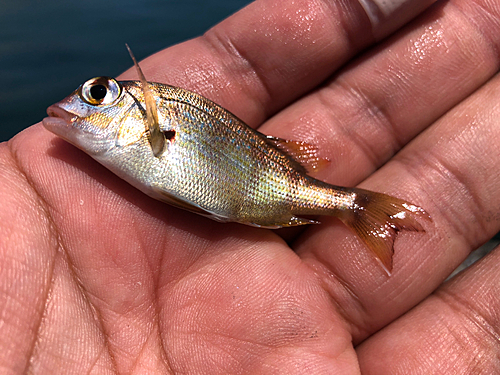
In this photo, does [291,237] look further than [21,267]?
Yes

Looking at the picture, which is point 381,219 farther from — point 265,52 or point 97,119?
point 97,119

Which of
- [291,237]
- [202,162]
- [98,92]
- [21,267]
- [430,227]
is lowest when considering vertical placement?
[291,237]

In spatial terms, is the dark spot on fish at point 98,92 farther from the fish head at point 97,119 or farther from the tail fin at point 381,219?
the tail fin at point 381,219

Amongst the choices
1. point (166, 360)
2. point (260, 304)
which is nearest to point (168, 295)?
point (166, 360)

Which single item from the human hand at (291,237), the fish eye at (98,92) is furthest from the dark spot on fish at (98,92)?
the human hand at (291,237)

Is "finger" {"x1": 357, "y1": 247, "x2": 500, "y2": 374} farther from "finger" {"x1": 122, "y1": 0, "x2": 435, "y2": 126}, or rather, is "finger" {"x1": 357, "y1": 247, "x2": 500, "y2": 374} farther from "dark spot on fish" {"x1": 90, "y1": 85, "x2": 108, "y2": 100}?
"dark spot on fish" {"x1": 90, "y1": 85, "x2": 108, "y2": 100}

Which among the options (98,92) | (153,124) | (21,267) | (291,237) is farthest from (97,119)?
(291,237)

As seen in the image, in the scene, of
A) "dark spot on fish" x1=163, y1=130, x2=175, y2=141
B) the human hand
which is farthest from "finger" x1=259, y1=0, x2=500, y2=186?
"dark spot on fish" x1=163, y1=130, x2=175, y2=141
